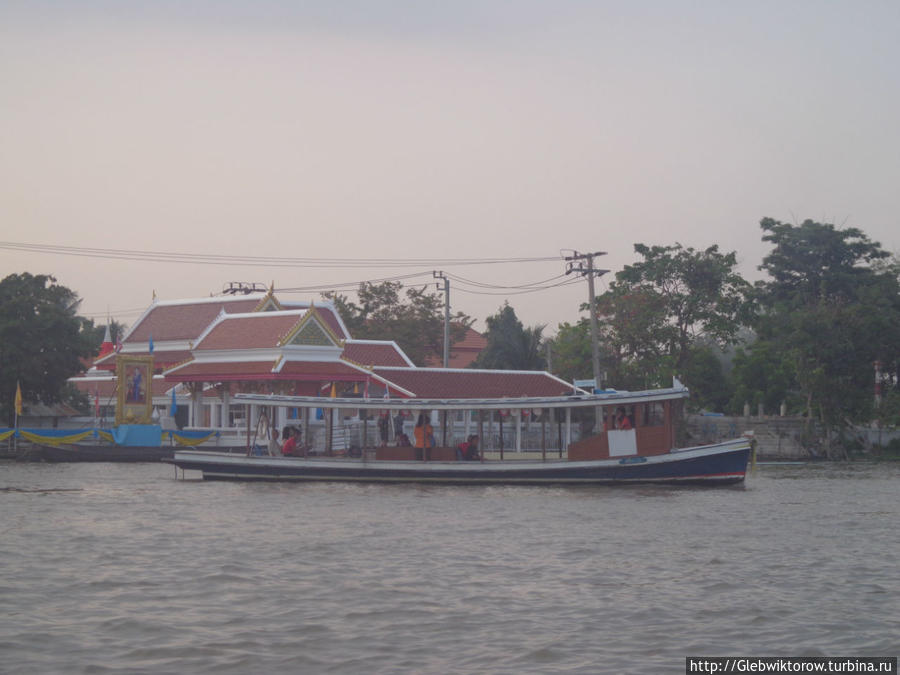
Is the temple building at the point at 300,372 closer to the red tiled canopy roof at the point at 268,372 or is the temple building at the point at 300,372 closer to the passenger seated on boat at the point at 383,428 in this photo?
the red tiled canopy roof at the point at 268,372

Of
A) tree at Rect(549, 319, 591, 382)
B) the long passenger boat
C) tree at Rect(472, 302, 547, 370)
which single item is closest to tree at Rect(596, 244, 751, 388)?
tree at Rect(549, 319, 591, 382)

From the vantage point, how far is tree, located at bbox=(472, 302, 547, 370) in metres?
48.5

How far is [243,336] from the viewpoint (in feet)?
126

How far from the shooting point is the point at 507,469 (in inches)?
874

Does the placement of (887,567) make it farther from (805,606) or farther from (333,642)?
(333,642)

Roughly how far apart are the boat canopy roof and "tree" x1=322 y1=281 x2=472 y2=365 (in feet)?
88.4

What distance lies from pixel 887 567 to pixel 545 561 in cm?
382

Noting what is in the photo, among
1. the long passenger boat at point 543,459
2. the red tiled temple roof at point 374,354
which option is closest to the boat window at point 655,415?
the long passenger boat at point 543,459

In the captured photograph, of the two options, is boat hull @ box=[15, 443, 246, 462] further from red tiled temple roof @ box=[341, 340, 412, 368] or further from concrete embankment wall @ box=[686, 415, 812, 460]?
concrete embankment wall @ box=[686, 415, 812, 460]

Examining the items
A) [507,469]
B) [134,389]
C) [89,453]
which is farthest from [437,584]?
[134,389]

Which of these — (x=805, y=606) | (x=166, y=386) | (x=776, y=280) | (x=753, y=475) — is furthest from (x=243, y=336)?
(x=805, y=606)

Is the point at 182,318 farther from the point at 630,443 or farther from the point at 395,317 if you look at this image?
the point at 630,443

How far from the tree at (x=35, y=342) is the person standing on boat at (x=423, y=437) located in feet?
65.5

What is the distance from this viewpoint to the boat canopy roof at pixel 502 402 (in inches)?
843
